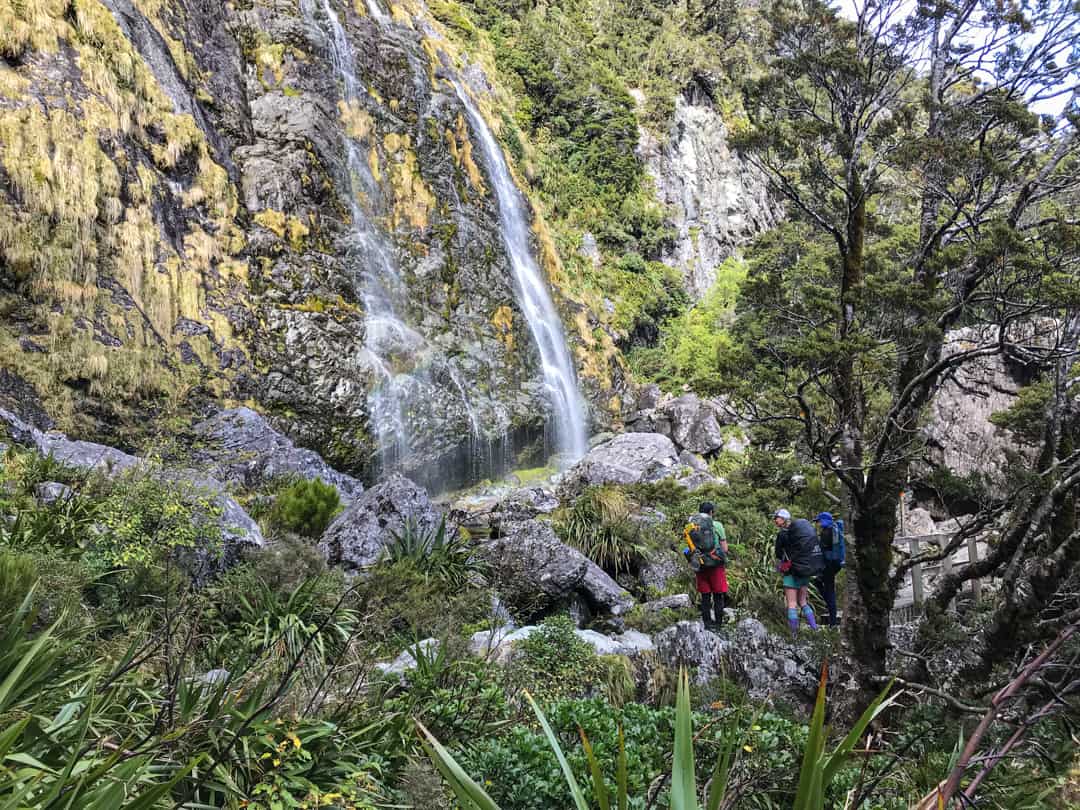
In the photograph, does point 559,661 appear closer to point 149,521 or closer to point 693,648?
point 693,648

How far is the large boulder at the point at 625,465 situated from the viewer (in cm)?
1496

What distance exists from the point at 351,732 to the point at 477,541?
7.05 m

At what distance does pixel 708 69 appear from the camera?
1383 inches

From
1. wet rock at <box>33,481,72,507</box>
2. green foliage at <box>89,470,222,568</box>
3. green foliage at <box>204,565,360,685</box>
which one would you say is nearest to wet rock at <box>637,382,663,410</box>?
green foliage at <box>89,470,222,568</box>

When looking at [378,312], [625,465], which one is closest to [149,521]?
[378,312]

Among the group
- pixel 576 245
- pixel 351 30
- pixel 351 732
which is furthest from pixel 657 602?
pixel 576 245

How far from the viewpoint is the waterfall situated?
20.3 meters

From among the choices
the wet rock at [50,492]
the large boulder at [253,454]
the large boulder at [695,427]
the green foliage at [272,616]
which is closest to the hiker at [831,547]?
the green foliage at [272,616]

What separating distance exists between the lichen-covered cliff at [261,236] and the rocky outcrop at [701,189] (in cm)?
1221

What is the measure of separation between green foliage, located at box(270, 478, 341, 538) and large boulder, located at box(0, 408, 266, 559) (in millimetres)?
942

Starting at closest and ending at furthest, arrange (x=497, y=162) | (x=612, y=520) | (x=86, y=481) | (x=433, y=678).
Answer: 1. (x=433, y=678)
2. (x=86, y=481)
3. (x=612, y=520)
4. (x=497, y=162)

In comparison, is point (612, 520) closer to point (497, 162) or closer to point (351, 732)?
point (351, 732)

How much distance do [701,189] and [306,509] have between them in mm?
29881

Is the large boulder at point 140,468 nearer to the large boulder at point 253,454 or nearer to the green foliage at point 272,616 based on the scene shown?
the green foliage at point 272,616
